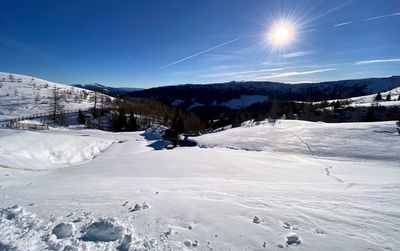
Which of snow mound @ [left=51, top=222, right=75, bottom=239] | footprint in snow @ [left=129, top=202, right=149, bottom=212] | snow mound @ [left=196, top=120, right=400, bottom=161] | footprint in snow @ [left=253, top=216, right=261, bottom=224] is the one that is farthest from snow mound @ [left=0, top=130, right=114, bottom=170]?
footprint in snow @ [left=253, top=216, right=261, bottom=224]

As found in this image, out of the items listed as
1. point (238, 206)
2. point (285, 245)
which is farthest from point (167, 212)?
point (285, 245)

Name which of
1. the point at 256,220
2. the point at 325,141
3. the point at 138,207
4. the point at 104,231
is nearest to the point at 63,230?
the point at 104,231

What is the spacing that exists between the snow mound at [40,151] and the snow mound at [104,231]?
15393mm

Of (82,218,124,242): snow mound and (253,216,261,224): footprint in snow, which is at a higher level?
(253,216,261,224): footprint in snow

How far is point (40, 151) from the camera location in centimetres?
2356

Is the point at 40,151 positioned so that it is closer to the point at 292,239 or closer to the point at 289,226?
the point at 289,226

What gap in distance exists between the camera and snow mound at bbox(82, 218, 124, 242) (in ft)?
15.2

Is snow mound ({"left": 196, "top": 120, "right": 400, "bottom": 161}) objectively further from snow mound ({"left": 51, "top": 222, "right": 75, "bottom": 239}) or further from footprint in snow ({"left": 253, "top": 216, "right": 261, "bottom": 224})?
Answer: snow mound ({"left": 51, "top": 222, "right": 75, "bottom": 239})

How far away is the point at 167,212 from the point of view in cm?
591

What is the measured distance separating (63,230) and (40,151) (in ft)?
72.9

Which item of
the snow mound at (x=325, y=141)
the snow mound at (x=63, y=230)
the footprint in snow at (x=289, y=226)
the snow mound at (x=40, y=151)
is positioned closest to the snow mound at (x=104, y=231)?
the snow mound at (x=63, y=230)

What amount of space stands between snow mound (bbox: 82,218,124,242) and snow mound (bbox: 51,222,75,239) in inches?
10.3

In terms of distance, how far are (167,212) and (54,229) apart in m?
2.23

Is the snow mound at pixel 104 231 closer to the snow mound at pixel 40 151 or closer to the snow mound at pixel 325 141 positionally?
the snow mound at pixel 40 151
